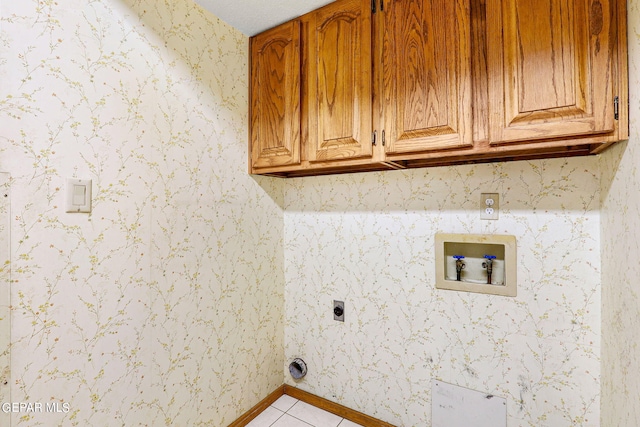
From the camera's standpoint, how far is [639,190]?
0.84 metres

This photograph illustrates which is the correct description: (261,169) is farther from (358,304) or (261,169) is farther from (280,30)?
(358,304)

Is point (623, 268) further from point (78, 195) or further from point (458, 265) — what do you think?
point (78, 195)

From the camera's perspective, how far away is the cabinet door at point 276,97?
61.3 inches

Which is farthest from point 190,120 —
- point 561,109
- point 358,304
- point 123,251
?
point 561,109

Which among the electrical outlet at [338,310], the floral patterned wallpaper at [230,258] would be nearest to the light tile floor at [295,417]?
the floral patterned wallpaper at [230,258]

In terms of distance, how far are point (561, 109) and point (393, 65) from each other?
2.15 ft

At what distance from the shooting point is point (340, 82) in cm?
142

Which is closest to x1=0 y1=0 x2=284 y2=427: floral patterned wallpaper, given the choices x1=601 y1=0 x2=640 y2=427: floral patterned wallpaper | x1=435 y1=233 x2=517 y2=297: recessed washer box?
x1=435 y1=233 x2=517 y2=297: recessed washer box

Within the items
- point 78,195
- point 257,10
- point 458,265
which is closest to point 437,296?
point 458,265

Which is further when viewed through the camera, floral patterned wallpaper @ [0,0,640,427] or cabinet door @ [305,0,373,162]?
cabinet door @ [305,0,373,162]

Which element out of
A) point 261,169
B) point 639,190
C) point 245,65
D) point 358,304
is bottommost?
point 358,304

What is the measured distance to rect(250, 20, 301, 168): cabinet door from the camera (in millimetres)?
1558

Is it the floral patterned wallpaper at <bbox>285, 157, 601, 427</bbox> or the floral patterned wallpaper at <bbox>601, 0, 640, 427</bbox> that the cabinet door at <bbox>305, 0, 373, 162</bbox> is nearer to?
the floral patterned wallpaper at <bbox>285, 157, 601, 427</bbox>

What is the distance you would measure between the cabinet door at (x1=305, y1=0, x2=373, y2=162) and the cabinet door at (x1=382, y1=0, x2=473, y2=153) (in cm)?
10
